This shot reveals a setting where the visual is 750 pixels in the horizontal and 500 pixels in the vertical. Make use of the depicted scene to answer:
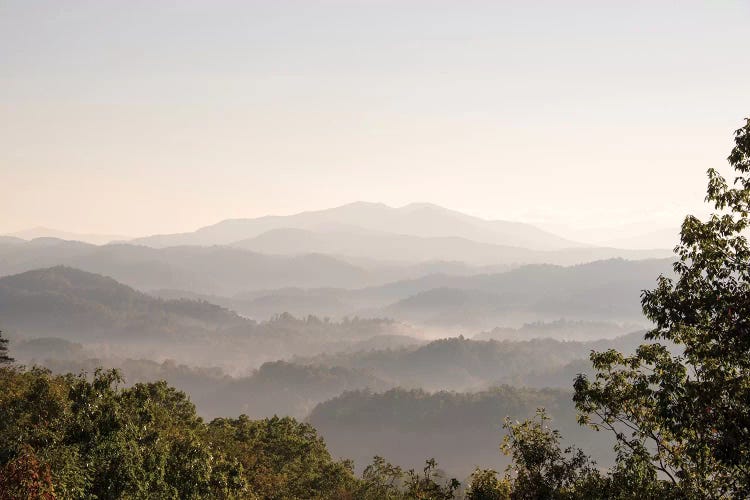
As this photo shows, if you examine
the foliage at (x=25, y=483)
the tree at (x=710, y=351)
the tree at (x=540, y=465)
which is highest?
the tree at (x=710, y=351)

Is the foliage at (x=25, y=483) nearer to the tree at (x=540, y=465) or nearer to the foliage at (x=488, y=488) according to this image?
the foliage at (x=488, y=488)

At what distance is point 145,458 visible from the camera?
30750 millimetres

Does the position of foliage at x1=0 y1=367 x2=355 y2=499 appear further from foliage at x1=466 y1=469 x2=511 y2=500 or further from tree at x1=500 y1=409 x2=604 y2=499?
tree at x1=500 y1=409 x2=604 y2=499

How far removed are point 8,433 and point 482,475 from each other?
27.3 meters

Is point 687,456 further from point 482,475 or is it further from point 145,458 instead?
point 145,458

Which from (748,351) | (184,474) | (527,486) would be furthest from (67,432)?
(748,351)

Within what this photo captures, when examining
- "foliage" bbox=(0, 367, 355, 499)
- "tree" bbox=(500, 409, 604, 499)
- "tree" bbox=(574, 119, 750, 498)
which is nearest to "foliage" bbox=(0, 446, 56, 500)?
"foliage" bbox=(0, 367, 355, 499)

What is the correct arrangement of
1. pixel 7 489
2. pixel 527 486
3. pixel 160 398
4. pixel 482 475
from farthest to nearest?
pixel 160 398
pixel 482 475
pixel 527 486
pixel 7 489

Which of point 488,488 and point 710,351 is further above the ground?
point 710,351

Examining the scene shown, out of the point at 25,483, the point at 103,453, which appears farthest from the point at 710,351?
the point at 103,453

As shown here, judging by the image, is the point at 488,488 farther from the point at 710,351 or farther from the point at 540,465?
the point at 710,351

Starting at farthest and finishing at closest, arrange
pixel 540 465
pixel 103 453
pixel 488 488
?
pixel 103 453
pixel 488 488
pixel 540 465

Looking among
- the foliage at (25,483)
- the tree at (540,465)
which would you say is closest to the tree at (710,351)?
the tree at (540,465)

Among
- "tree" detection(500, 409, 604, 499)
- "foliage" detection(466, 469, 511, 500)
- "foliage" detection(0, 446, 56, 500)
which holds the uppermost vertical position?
"foliage" detection(0, 446, 56, 500)
